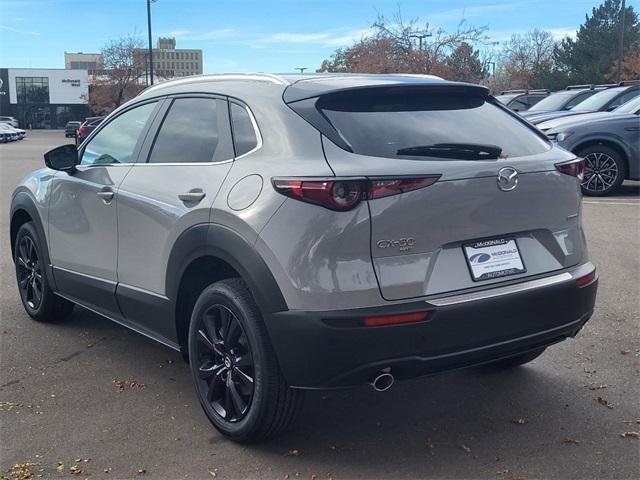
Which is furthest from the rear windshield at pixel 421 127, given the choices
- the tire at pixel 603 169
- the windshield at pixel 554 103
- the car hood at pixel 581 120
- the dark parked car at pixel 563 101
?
the windshield at pixel 554 103

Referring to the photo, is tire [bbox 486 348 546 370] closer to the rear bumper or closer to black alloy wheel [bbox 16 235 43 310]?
the rear bumper

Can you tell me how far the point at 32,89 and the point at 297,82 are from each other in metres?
97.8

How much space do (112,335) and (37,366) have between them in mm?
725

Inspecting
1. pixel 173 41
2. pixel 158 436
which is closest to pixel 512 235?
pixel 158 436

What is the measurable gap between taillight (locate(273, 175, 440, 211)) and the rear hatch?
0.03 ft

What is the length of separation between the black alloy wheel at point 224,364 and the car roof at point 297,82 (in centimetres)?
113

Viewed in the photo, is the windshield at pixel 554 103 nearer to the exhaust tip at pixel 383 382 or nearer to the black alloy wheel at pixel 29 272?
the black alloy wheel at pixel 29 272

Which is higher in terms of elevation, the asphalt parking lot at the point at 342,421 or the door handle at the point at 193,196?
the door handle at the point at 193,196

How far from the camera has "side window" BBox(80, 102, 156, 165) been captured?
15.1 feet

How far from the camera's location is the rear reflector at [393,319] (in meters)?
3.09

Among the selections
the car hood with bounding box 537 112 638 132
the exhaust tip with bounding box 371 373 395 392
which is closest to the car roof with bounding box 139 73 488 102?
the exhaust tip with bounding box 371 373 395 392

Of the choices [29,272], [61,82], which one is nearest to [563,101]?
[29,272]

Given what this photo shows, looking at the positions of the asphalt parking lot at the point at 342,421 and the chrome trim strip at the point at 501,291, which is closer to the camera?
the chrome trim strip at the point at 501,291

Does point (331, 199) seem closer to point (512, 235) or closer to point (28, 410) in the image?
point (512, 235)
